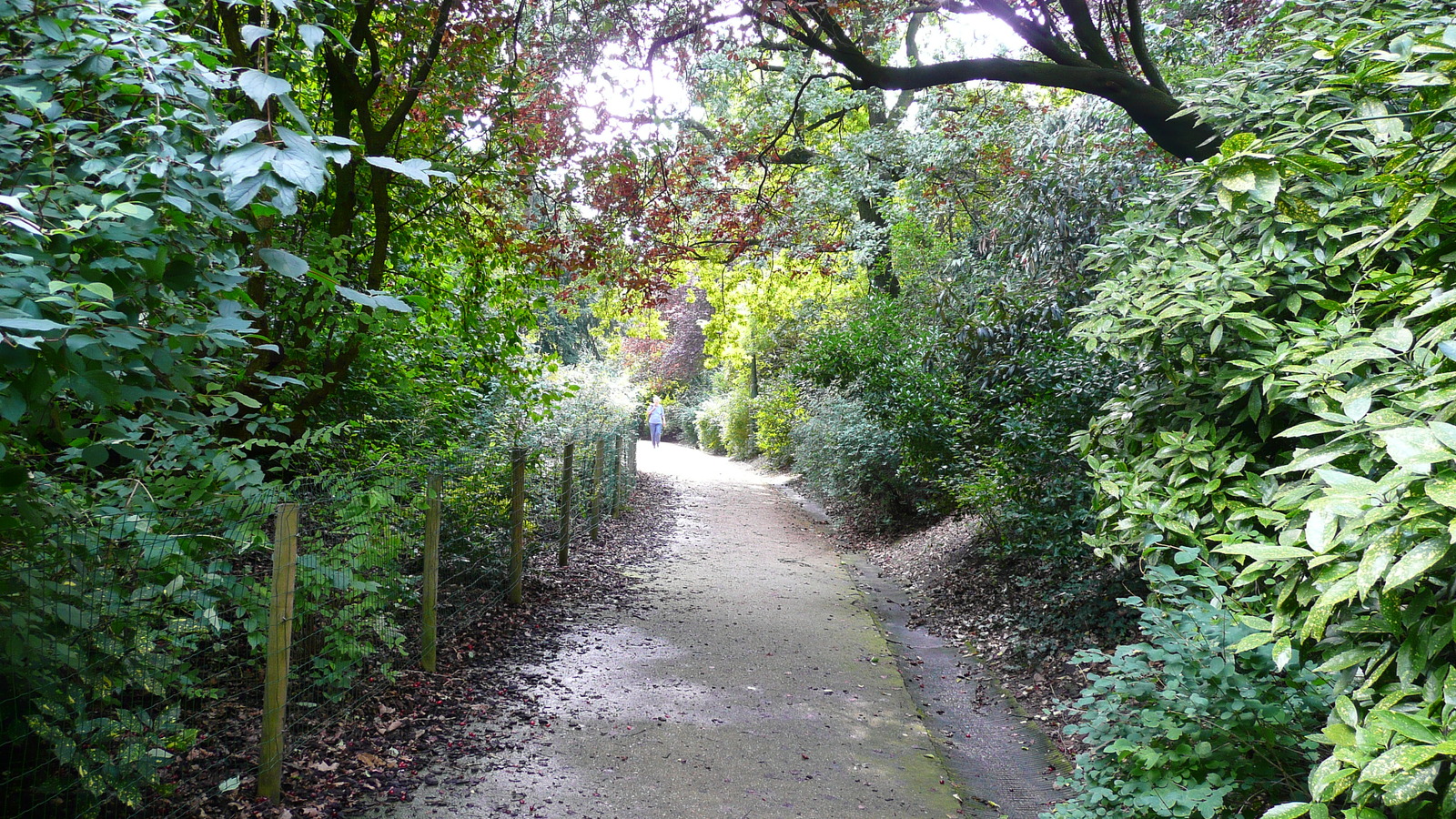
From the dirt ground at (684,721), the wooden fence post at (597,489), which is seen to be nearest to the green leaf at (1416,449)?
the dirt ground at (684,721)

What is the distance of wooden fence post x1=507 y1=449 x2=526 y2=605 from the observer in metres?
6.88

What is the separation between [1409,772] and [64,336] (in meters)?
3.20

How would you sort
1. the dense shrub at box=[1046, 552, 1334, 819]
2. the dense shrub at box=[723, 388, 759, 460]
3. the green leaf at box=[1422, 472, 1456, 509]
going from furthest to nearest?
the dense shrub at box=[723, 388, 759, 460] → the dense shrub at box=[1046, 552, 1334, 819] → the green leaf at box=[1422, 472, 1456, 509]

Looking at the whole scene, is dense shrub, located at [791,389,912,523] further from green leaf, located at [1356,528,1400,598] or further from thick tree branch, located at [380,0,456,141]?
green leaf, located at [1356,528,1400,598]

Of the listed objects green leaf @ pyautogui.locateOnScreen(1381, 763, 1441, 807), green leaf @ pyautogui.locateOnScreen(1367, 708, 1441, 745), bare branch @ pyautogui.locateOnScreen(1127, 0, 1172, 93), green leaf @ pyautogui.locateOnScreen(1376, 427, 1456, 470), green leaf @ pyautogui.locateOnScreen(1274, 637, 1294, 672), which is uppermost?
bare branch @ pyautogui.locateOnScreen(1127, 0, 1172, 93)

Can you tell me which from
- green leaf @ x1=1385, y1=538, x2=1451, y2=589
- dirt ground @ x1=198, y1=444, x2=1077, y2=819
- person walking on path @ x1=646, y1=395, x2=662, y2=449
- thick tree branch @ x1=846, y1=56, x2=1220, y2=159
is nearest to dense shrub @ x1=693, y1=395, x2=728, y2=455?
person walking on path @ x1=646, y1=395, x2=662, y2=449

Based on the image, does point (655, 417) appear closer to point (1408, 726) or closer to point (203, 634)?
point (203, 634)

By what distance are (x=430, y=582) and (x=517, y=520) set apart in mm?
1708

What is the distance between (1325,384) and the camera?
2.70 meters

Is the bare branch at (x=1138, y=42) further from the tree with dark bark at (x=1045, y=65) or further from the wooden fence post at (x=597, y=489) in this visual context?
A: the wooden fence post at (x=597, y=489)

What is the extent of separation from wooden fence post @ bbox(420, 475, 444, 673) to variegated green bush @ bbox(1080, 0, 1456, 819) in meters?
3.85

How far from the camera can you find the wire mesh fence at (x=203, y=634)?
101 inches

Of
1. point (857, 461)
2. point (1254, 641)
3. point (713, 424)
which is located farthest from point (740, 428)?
point (1254, 641)

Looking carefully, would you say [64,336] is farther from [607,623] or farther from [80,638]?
[607,623]
